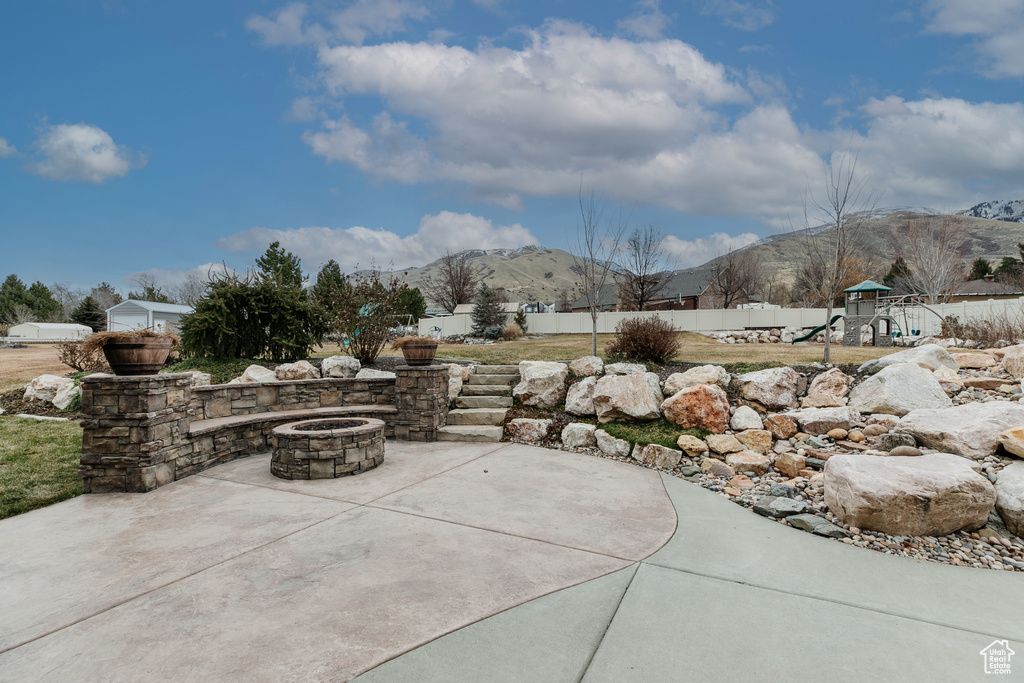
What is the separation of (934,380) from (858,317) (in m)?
10.4

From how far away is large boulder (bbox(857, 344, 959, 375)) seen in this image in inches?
277

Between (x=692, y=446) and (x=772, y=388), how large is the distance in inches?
68.7

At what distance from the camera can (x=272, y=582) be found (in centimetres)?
290

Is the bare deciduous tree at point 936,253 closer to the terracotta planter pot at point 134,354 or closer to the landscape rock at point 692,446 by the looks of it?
the landscape rock at point 692,446

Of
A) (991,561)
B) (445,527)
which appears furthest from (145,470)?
(991,561)

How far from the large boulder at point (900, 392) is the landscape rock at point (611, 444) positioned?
2.82 meters

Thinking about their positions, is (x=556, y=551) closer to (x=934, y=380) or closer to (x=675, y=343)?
(x=934, y=380)

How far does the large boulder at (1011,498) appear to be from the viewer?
362 centimetres

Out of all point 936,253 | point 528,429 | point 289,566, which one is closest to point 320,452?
point 289,566

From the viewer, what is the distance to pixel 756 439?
5.62 meters

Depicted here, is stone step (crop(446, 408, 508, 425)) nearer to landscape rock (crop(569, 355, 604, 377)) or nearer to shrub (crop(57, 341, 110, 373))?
landscape rock (crop(569, 355, 604, 377))

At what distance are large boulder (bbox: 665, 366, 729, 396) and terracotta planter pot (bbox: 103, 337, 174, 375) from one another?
6.09 m

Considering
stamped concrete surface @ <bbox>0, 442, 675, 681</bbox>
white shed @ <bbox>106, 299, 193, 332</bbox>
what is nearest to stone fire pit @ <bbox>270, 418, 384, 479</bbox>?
stamped concrete surface @ <bbox>0, 442, 675, 681</bbox>

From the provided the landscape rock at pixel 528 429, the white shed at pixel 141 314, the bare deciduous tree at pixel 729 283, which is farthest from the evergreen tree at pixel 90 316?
the bare deciduous tree at pixel 729 283
